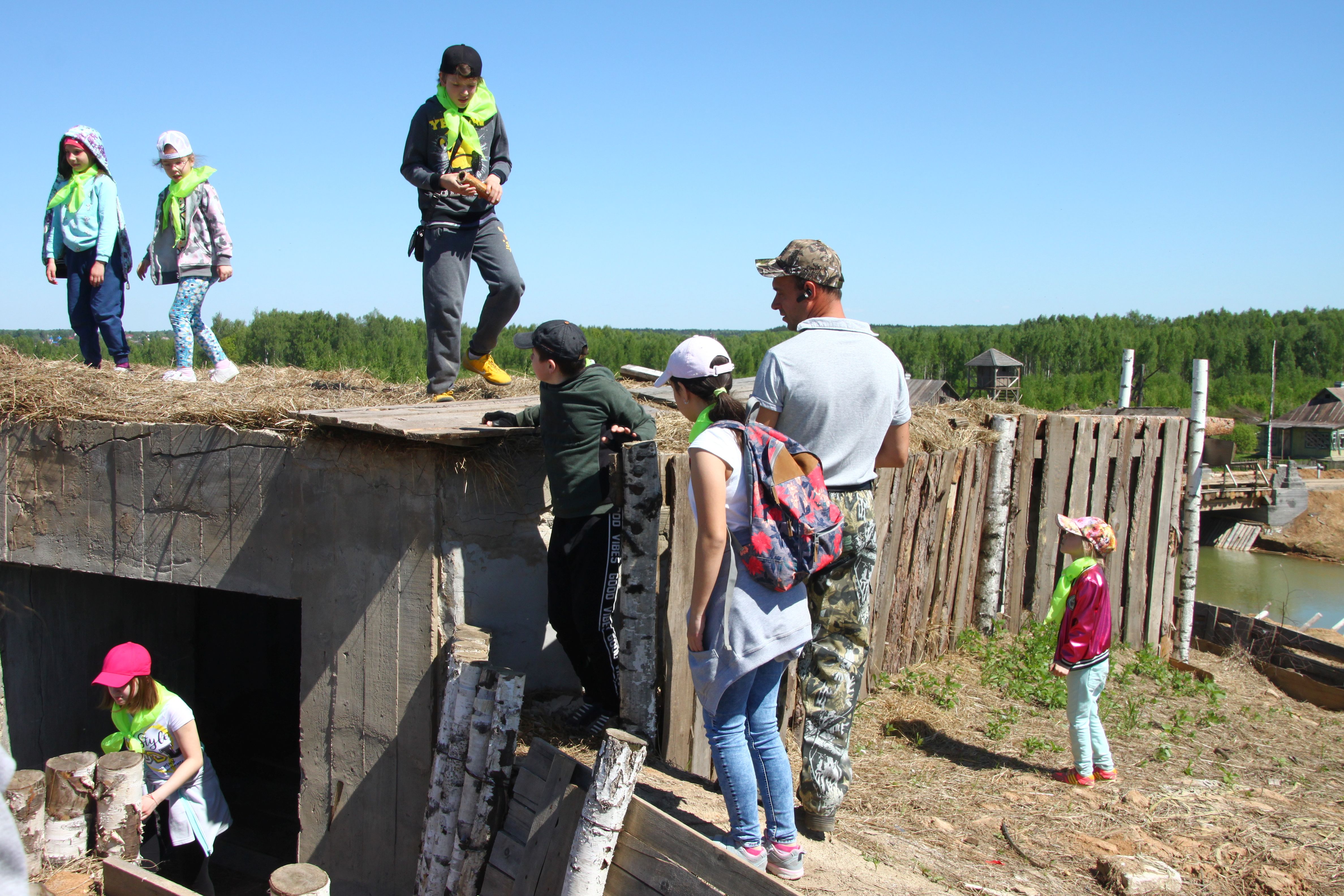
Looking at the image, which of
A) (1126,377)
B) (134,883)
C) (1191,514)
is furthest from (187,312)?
(1126,377)

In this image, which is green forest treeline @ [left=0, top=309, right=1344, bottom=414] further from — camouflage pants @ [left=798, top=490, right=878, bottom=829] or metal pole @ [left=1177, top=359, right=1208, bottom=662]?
camouflage pants @ [left=798, top=490, right=878, bottom=829]

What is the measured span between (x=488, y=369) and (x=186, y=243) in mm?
2368

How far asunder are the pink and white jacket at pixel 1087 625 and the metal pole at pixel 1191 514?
10.7 feet

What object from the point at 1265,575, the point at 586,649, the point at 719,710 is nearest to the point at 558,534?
the point at 586,649

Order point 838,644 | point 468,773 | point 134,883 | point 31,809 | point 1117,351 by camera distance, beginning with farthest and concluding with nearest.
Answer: point 1117,351, point 31,809, point 468,773, point 134,883, point 838,644

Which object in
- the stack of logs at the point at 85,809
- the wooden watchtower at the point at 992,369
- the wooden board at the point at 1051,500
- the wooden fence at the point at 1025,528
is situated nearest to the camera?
the stack of logs at the point at 85,809

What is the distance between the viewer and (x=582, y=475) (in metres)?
3.74

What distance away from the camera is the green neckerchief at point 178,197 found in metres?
6.25

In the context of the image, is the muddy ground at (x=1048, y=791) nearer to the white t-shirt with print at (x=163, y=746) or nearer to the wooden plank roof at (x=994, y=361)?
the white t-shirt with print at (x=163, y=746)

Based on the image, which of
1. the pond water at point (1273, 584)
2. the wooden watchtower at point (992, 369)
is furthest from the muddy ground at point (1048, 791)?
the wooden watchtower at point (992, 369)

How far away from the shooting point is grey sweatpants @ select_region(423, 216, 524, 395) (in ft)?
16.8

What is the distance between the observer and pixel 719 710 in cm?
280

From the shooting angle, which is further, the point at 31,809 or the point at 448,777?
the point at 31,809

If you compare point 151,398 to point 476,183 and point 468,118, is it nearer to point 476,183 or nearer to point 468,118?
point 476,183
